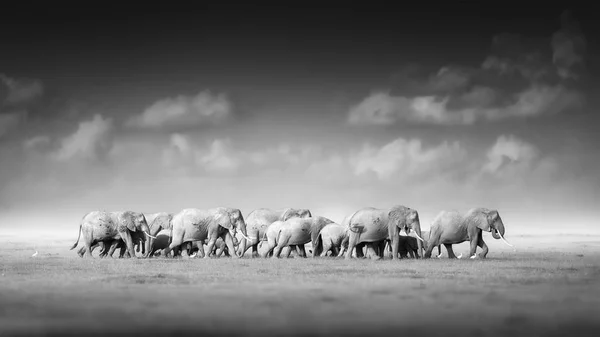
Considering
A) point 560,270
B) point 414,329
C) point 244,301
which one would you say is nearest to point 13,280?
point 244,301

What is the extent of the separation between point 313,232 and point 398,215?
19.2 ft

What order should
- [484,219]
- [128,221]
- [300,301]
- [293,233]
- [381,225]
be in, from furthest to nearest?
1. [293,233]
2. [484,219]
3. [128,221]
4. [381,225]
5. [300,301]

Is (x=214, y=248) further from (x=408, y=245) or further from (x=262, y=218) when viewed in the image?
(x=408, y=245)

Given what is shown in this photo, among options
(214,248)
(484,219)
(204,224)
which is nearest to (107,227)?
(204,224)

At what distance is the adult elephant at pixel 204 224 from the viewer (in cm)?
4222

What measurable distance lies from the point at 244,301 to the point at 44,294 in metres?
6.14

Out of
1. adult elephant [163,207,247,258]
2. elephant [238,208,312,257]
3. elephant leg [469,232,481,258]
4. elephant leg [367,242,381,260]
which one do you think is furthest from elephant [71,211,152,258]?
elephant leg [469,232,481,258]

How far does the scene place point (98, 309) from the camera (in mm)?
17344

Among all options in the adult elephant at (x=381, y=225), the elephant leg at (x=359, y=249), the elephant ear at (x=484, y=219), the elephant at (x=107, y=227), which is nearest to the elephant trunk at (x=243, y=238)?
the elephant at (x=107, y=227)

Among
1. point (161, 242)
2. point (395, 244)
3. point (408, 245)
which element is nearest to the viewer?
point (395, 244)

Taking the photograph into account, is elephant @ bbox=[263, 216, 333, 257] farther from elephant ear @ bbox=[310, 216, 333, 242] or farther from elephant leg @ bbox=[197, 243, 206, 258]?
elephant leg @ bbox=[197, 243, 206, 258]

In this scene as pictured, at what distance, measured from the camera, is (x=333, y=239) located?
41.1m

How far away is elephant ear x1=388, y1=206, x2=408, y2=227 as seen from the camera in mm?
38719

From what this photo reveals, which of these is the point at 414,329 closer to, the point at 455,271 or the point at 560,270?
the point at 455,271
